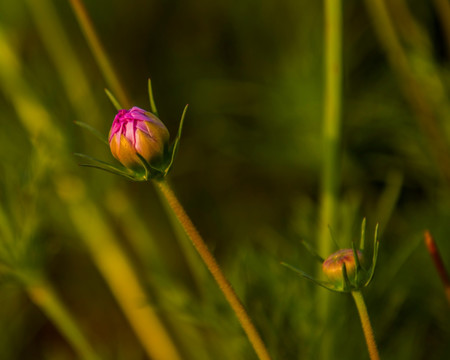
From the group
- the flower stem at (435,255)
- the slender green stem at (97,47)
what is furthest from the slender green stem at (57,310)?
the flower stem at (435,255)

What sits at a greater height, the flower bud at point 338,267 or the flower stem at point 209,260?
the flower stem at point 209,260

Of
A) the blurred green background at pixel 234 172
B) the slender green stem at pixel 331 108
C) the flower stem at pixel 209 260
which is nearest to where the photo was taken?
the flower stem at pixel 209 260

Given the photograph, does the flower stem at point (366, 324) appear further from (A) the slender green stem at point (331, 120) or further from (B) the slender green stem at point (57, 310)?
(B) the slender green stem at point (57, 310)

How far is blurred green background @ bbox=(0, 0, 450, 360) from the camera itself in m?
0.49

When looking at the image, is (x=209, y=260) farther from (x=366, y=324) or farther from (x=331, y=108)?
(x=331, y=108)

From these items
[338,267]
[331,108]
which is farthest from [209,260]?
[331,108]

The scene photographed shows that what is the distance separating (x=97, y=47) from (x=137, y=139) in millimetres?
103

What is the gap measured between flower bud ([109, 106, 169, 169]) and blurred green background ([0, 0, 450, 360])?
125mm

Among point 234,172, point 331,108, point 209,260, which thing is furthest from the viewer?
point 234,172

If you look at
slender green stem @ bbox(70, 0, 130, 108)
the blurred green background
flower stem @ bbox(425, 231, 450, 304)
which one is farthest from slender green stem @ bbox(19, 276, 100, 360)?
flower stem @ bbox(425, 231, 450, 304)

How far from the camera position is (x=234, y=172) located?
84 cm

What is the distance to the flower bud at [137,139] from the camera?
0.87 feet

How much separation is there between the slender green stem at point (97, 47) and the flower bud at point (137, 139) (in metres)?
0.09

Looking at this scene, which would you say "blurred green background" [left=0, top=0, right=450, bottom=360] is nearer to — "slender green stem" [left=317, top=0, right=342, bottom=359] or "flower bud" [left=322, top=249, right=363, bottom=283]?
"slender green stem" [left=317, top=0, right=342, bottom=359]
